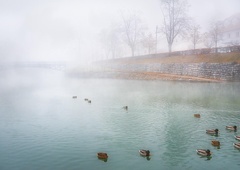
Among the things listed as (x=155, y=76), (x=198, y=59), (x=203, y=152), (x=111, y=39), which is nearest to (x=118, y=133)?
(x=203, y=152)

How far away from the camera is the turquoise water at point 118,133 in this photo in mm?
21578

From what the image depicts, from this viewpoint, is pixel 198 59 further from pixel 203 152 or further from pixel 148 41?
pixel 203 152

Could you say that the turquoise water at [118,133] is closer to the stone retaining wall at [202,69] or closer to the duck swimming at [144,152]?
the duck swimming at [144,152]

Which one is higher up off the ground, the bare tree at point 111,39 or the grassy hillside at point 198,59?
the bare tree at point 111,39

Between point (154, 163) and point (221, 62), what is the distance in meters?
57.8

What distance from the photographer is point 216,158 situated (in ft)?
71.7

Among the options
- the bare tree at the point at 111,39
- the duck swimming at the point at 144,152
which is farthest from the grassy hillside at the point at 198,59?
the duck swimming at the point at 144,152

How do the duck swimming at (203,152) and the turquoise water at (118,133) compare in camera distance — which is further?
the duck swimming at (203,152)

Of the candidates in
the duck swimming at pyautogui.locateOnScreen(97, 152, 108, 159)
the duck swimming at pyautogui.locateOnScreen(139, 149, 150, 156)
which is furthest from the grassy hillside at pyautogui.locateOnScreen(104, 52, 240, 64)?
the duck swimming at pyautogui.locateOnScreen(97, 152, 108, 159)

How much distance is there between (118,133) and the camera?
2911cm

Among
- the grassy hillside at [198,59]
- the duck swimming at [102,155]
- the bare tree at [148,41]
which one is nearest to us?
the duck swimming at [102,155]

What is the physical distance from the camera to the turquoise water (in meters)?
21.6

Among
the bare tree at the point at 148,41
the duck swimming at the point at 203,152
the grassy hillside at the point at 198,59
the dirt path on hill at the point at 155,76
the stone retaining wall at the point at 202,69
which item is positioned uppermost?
the bare tree at the point at 148,41

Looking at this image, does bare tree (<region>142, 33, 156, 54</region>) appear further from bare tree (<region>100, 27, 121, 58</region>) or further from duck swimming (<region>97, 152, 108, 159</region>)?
duck swimming (<region>97, 152, 108, 159</region>)
